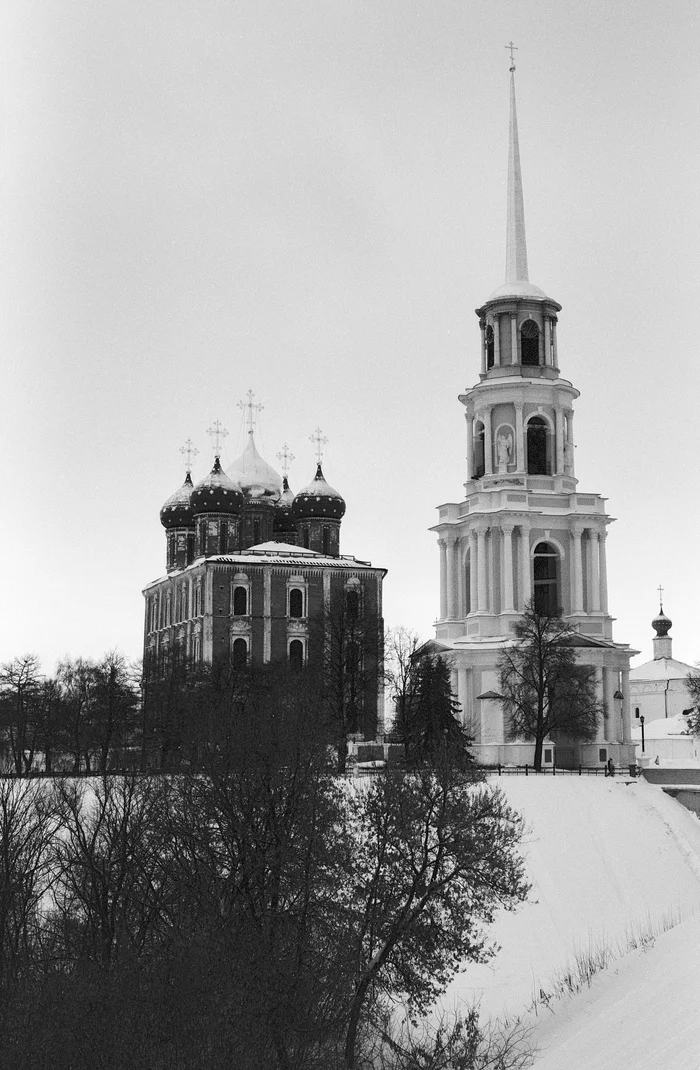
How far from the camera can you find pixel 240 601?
67250mm

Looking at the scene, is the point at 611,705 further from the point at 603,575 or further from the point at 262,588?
the point at 262,588

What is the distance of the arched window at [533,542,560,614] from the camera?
56.0m

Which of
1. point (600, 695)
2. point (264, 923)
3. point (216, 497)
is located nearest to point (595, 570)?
point (600, 695)

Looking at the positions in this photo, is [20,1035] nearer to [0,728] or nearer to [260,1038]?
[260,1038]

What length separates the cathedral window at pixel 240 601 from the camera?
6709 cm

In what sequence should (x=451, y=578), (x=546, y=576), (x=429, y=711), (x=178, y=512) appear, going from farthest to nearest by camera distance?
(x=178, y=512), (x=451, y=578), (x=546, y=576), (x=429, y=711)

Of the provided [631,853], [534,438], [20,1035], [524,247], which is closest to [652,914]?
[631,853]

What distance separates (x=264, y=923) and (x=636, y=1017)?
771cm

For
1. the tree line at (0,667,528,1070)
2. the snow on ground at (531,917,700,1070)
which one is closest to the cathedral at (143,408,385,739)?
the tree line at (0,667,528,1070)

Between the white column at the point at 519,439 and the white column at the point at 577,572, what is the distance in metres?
3.35

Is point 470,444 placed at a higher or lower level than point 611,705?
higher

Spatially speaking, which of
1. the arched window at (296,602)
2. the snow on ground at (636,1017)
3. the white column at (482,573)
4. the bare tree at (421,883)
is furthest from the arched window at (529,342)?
the snow on ground at (636,1017)

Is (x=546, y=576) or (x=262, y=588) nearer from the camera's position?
(x=546, y=576)

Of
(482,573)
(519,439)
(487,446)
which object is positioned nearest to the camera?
(482,573)
